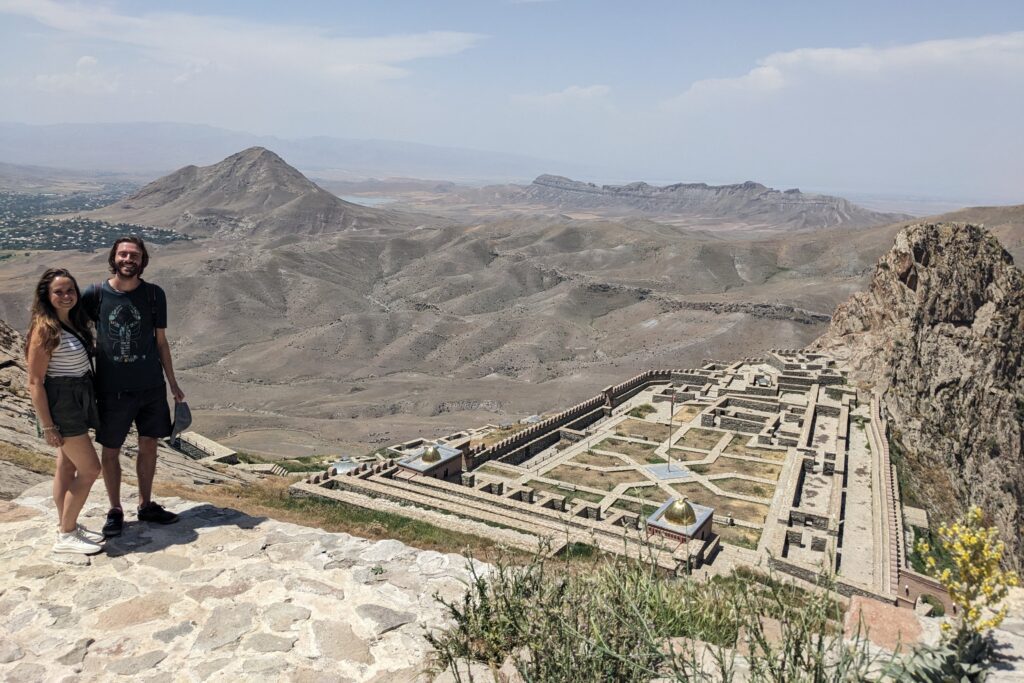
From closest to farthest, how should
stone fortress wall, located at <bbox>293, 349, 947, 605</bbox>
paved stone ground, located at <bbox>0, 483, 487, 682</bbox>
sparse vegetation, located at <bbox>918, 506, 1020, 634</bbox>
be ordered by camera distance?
sparse vegetation, located at <bbox>918, 506, 1020, 634</bbox>, paved stone ground, located at <bbox>0, 483, 487, 682</bbox>, stone fortress wall, located at <bbox>293, 349, 947, 605</bbox>

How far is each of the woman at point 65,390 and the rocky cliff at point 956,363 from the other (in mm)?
34119

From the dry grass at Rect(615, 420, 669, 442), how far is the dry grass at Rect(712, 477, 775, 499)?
235 inches

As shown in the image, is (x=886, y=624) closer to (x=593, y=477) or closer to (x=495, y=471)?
(x=593, y=477)

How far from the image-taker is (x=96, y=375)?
592 cm

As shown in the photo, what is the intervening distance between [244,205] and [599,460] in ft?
499

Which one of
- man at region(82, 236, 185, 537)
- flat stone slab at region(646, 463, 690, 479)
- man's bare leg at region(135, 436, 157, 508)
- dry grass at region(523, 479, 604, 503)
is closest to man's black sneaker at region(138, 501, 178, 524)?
man's bare leg at region(135, 436, 157, 508)

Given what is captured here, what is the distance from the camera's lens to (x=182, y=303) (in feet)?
278

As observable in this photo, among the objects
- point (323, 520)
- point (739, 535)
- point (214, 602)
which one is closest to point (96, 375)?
point (214, 602)

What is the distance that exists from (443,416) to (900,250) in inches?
1465

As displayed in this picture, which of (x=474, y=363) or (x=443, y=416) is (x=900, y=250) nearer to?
(x=443, y=416)

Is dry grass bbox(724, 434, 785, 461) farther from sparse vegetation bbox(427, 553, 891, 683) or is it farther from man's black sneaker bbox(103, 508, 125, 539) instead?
man's black sneaker bbox(103, 508, 125, 539)

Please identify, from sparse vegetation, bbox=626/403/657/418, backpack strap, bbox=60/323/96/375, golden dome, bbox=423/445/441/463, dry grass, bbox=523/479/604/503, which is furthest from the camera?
sparse vegetation, bbox=626/403/657/418

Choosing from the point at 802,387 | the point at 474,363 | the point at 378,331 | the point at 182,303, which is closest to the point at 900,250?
the point at 802,387

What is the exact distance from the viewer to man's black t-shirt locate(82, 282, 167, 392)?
587 centimetres
